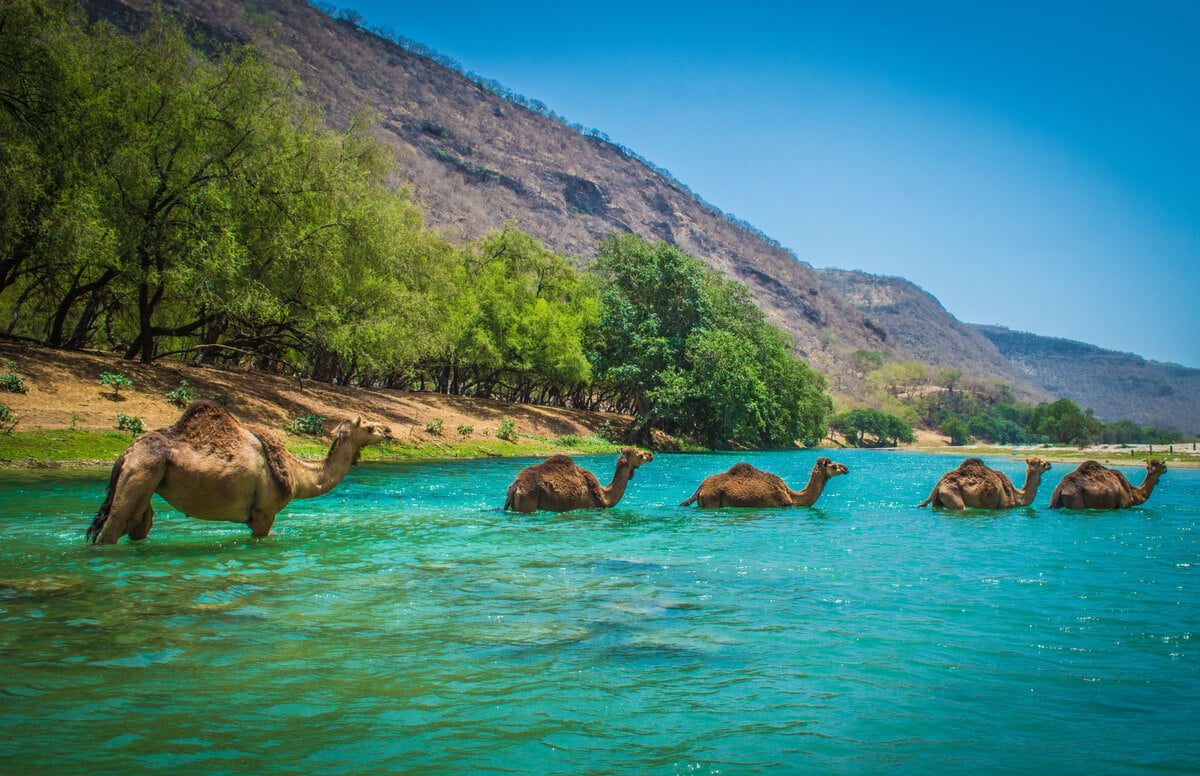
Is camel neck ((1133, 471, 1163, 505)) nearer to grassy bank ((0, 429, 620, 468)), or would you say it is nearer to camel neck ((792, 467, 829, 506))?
camel neck ((792, 467, 829, 506))

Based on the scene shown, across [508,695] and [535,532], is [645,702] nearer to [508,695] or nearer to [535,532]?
[508,695]

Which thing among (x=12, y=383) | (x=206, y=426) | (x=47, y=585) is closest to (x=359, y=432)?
(x=206, y=426)

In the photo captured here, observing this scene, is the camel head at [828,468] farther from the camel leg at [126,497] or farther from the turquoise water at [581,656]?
the camel leg at [126,497]

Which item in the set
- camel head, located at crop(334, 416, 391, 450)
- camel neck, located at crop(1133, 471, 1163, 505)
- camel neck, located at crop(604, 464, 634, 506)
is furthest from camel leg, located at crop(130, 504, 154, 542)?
camel neck, located at crop(1133, 471, 1163, 505)

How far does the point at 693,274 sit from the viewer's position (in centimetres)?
6019

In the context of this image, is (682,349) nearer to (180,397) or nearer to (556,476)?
(180,397)

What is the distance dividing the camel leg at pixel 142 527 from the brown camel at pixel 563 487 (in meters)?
7.39

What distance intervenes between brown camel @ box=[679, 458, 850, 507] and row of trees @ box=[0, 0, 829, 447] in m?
18.0

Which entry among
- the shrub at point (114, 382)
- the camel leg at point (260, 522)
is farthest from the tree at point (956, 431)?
the camel leg at point (260, 522)

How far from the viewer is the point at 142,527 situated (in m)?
11.4

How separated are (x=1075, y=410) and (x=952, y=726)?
14976 cm

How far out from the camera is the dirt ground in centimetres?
2412

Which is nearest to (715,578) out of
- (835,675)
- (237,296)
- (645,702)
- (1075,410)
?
(835,675)

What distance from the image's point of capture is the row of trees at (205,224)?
79.9 ft
